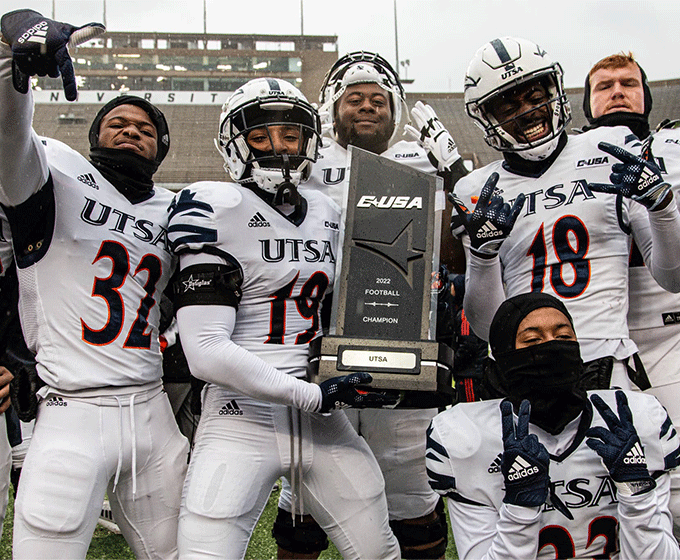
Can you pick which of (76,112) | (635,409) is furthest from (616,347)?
(76,112)

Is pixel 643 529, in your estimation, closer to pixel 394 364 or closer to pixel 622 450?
pixel 622 450

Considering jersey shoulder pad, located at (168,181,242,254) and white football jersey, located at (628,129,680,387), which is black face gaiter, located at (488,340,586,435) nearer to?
white football jersey, located at (628,129,680,387)

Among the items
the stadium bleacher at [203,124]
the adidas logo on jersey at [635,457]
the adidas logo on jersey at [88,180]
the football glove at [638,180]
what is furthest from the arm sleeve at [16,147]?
the stadium bleacher at [203,124]

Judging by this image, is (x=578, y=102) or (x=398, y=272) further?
(x=578, y=102)

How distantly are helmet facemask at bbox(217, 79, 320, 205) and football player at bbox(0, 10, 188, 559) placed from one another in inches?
12.5

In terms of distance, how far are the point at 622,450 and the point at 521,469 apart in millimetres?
295

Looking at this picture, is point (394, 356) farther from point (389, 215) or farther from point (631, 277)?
point (631, 277)

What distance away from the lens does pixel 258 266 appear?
2.35m

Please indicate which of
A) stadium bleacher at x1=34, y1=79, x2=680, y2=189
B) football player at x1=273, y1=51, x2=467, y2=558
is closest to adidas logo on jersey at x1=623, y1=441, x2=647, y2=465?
football player at x1=273, y1=51, x2=467, y2=558

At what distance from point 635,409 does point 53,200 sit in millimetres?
1910

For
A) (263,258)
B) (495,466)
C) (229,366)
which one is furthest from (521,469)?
(263,258)

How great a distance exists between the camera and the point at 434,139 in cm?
327

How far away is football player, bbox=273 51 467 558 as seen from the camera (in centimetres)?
294

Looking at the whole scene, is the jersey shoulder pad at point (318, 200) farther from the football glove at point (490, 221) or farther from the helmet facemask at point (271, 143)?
the football glove at point (490, 221)
